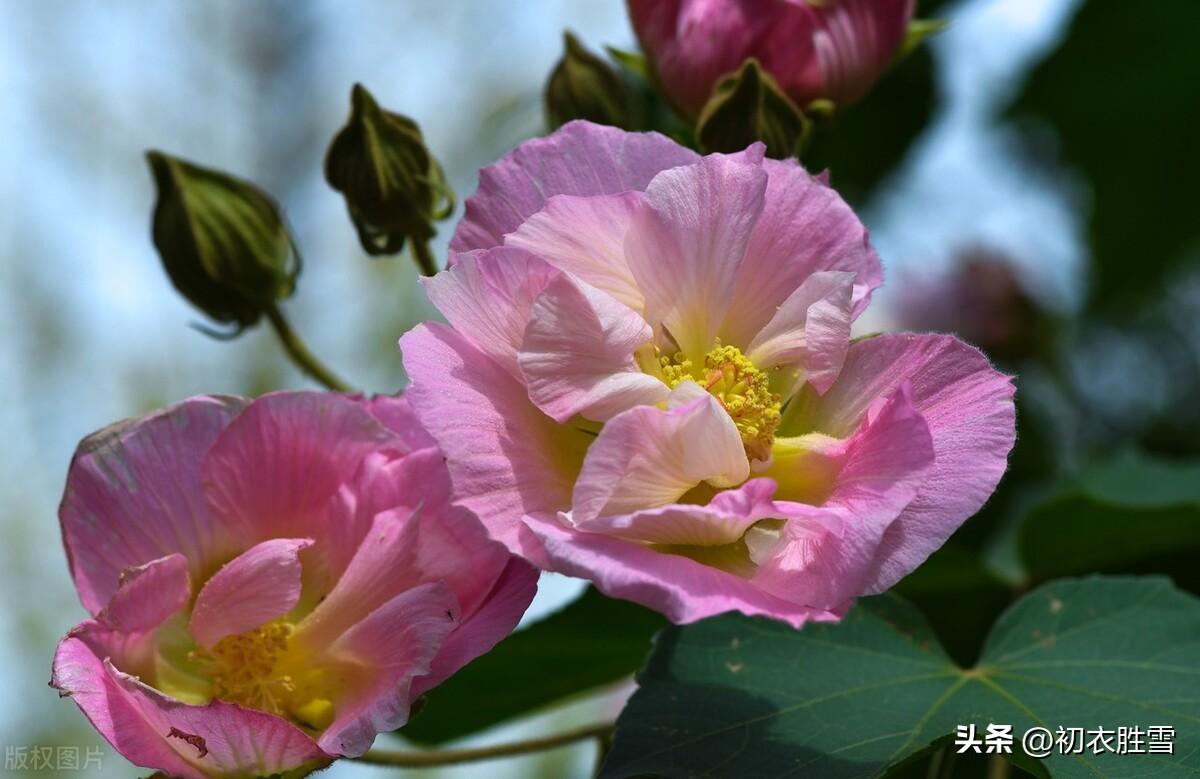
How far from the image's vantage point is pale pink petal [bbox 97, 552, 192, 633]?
85 centimetres

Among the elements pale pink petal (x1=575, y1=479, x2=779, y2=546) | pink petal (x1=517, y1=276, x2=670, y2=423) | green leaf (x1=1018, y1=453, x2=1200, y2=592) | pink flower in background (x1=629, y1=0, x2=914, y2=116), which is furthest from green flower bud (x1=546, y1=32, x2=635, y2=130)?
green leaf (x1=1018, y1=453, x2=1200, y2=592)

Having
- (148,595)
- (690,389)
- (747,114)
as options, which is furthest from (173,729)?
(747,114)

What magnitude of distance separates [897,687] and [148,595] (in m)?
0.57

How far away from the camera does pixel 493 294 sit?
856 mm

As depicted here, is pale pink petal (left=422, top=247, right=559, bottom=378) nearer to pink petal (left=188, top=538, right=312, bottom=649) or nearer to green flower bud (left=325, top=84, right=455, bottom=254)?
pink petal (left=188, top=538, right=312, bottom=649)

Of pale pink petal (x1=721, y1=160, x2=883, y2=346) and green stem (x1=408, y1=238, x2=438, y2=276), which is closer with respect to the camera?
pale pink petal (x1=721, y1=160, x2=883, y2=346)

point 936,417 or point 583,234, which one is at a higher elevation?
point 583,234

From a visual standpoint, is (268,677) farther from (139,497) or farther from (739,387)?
(739,387)

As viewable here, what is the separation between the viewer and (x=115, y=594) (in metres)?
0.85

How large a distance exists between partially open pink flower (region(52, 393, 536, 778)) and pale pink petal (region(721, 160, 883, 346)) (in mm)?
276

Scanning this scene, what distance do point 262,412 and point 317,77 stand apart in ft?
16.1

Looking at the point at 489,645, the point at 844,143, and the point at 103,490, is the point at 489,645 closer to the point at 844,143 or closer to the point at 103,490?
the point at 103,490

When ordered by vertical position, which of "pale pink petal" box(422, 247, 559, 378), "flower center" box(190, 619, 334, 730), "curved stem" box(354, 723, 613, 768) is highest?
"pale pink petal" box(422, 247, 559, 378)

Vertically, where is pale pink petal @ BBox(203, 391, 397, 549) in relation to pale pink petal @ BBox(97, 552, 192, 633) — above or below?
above
